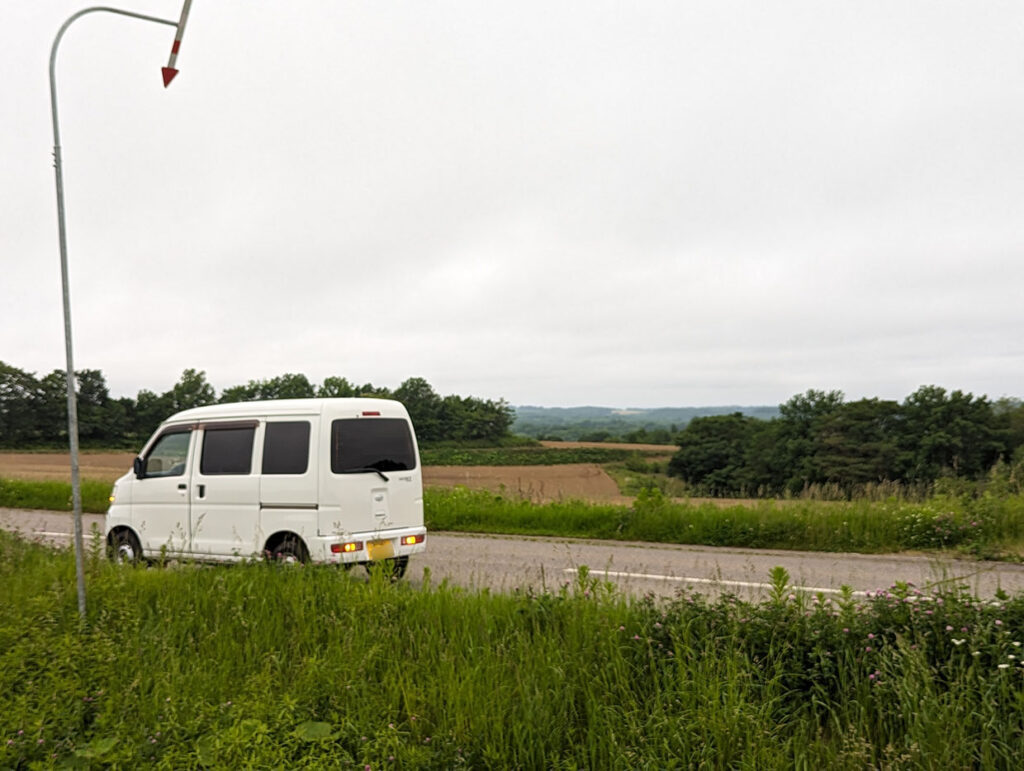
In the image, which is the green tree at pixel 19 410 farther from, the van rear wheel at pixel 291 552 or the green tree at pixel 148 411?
the van rear wheel at pixel 291 552

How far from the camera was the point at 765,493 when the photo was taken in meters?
14.4

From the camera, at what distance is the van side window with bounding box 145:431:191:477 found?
27.4 ft

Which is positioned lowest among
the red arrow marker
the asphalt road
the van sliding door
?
the asphalt road

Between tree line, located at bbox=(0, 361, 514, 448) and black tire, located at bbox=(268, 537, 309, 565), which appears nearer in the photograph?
black tire, located at bbox=(268, 537, 309, 565)

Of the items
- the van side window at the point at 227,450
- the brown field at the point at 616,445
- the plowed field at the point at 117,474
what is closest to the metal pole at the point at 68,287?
the van side window at the point at 227,450

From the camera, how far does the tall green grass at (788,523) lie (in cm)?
997

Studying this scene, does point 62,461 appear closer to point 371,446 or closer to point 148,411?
point 148,411

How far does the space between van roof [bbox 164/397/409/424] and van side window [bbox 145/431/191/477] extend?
26cm

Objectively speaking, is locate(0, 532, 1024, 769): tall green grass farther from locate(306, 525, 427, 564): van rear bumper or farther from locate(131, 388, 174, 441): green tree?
locate(131, 388, 174, 441): green tree

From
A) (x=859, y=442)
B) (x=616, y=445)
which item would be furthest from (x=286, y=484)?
(x=616, y=445)

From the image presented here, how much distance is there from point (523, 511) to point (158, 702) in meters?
10.0

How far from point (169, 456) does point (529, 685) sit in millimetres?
6602

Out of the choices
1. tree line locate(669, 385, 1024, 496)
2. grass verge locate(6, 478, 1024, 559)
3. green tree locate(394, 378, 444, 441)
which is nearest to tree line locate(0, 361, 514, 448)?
green tree locate(394, 378, 444, 441)

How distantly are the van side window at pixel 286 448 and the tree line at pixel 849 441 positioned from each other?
34.9 metres
